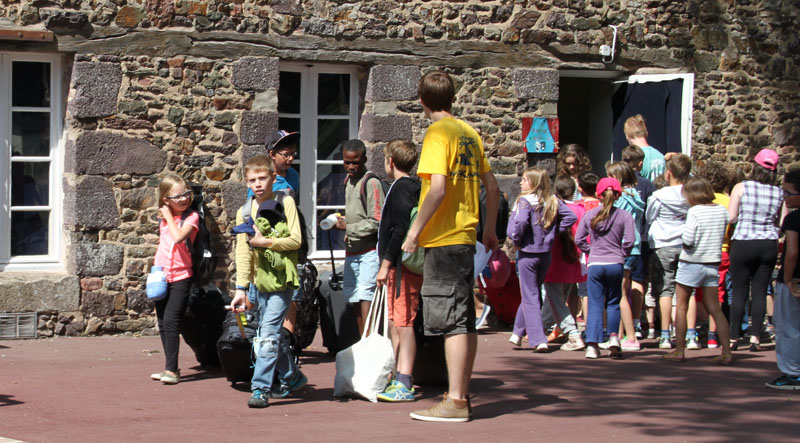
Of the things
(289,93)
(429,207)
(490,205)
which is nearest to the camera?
(429,207)

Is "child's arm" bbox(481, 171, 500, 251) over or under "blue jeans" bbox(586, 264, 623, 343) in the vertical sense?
over

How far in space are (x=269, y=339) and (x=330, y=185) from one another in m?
3.75

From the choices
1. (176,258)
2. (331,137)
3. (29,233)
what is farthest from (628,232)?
(29,233)

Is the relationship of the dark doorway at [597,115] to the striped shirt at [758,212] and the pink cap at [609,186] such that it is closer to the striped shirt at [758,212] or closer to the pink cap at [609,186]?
the striped shirt at [758,212]

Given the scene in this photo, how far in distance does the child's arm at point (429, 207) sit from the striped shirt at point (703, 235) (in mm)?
3142

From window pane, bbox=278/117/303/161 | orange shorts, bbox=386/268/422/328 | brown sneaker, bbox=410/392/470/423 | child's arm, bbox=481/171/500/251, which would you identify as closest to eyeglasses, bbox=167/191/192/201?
orange shorts, bbox=386/268/422/328

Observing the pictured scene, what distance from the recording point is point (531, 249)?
28.0 feet

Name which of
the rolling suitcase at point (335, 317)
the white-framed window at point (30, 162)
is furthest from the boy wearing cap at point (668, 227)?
the white-framed window at point (30, 162)

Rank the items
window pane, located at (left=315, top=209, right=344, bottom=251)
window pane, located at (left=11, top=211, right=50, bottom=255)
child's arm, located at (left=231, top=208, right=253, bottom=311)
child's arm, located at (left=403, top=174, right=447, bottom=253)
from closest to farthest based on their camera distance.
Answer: child's arm, located at (left=403, top=174, right=447, bottom=253) < child's arm, located at (left=231, top=208, right=253, bottom=311) < window pane, located at (left=11, top=211, right=50, bottom=255) < window pane, located at (left=315, top=209, right=344, bottom=251)

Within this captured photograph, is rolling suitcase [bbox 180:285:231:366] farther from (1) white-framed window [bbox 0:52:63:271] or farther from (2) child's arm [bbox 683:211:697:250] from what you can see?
(2) child's arm [bbox 683:211:697:250]

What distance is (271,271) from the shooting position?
20.8 feet

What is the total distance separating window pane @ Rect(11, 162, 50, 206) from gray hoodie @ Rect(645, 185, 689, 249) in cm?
519

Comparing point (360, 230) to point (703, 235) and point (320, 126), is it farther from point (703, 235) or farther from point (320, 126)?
point (703, 235)

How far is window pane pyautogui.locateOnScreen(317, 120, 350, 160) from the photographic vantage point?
389 inches
